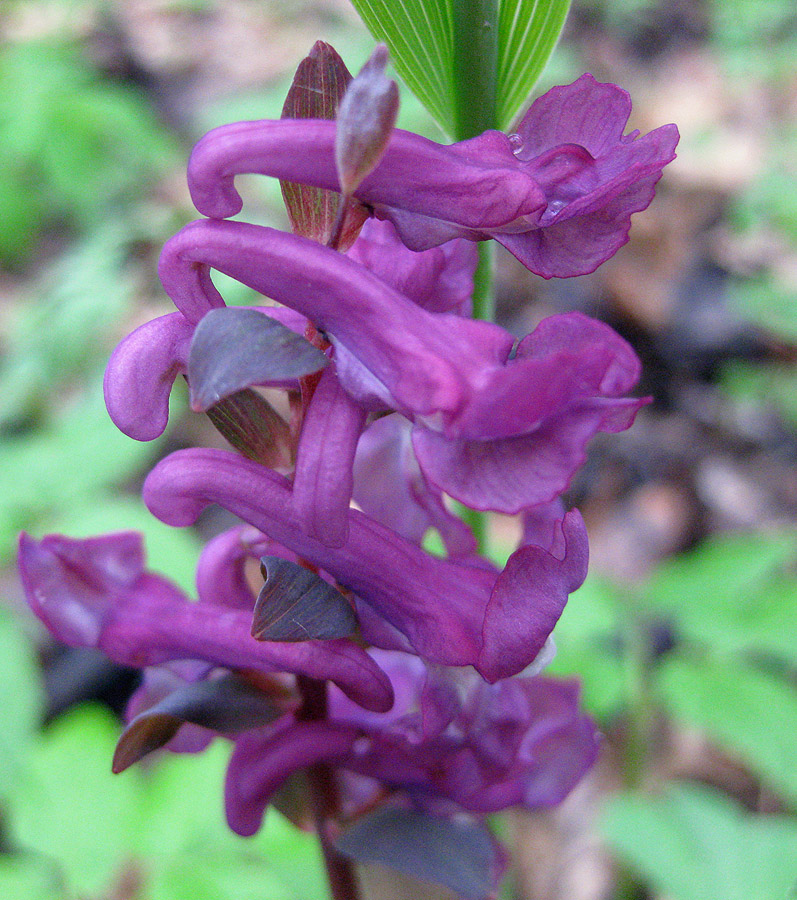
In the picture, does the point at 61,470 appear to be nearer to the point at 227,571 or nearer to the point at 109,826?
the point at 109,826

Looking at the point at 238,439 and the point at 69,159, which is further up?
the point at 238,439

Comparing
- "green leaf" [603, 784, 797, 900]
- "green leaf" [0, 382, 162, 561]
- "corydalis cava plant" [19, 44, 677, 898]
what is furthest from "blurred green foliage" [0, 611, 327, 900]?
"corydalis cava plant" [19, 44, 677, 898]

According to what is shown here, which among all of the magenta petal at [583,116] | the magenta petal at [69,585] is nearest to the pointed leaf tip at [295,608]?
the magenta petal at [69,585]

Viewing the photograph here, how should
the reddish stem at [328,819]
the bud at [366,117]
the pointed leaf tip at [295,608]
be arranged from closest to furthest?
the bud at [366,117] → the pointed leaf tip at [295,608] → the reddish stem at [328,819]

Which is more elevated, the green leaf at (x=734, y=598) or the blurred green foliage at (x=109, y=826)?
the blurred green foliage at (x=109, y=826)

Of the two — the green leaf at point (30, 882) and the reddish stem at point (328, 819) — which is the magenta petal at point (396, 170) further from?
the green leaf at point (30, 882)

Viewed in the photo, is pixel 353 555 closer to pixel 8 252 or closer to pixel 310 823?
pixel 310 823

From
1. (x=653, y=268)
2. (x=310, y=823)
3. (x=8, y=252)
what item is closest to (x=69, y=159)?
(x=8, y=252)
